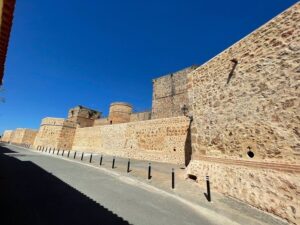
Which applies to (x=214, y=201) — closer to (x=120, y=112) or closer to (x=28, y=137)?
(x=120, y=112)

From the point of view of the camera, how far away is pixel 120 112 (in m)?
32.2

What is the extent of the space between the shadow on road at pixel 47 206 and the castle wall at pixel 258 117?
13.0ft

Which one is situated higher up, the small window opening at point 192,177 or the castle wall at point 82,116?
the castle wall at point 82,116

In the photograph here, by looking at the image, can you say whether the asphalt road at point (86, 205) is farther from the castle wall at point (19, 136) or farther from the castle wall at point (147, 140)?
the castle wall at point (19, 136)

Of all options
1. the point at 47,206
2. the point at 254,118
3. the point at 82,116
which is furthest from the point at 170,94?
the point at 47,206

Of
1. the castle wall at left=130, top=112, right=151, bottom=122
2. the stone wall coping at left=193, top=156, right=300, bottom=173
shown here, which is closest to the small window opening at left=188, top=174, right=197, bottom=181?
the stone wall coping at left=193, top=156, right=300, bottom=173

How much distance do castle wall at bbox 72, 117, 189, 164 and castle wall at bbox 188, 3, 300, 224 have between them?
20.7 ft

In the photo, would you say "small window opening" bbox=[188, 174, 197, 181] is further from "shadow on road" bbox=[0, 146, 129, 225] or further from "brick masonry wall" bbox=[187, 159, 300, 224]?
"shadow on road" bbox=[0, 146, 129, 225]

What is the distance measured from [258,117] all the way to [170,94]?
19.6 m

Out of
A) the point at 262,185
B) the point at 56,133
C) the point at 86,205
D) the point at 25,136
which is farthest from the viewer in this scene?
the point at 25,136

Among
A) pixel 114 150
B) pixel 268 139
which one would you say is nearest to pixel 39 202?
pixel 268 139

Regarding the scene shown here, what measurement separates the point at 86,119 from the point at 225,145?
33.5 metres

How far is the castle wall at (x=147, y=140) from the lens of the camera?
15055mm

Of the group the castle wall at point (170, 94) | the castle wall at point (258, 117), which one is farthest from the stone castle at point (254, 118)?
the castle wall at point (170, 94)
